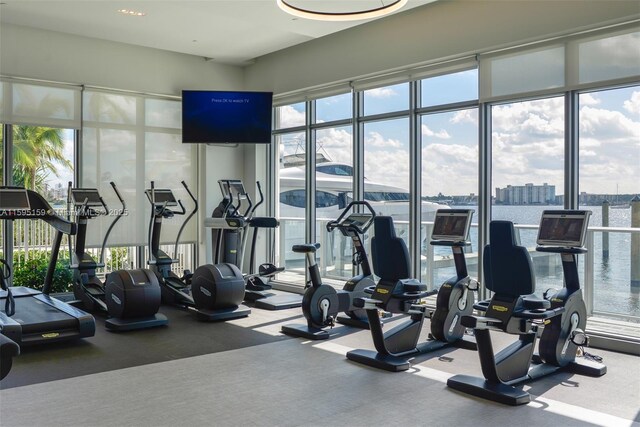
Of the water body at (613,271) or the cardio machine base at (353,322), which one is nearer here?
the water body at (613,271)

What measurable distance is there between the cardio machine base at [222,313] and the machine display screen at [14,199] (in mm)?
2271

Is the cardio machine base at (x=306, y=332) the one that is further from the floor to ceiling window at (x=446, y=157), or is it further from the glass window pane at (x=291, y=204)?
the glass window pane at (x=291, y=204)

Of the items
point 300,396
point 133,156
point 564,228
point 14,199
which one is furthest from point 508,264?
point 133,156

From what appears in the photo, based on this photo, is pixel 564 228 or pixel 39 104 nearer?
pixel 564 228

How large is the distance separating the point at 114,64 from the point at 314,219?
3.88 metres

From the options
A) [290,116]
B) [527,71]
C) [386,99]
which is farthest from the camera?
[290,116]

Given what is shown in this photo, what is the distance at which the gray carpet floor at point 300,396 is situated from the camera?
370cm

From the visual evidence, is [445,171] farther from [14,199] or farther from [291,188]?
[14,199]

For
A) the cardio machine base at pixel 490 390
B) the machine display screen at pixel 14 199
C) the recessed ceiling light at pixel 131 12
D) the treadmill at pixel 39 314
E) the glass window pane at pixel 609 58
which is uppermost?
the recessed ceiling light at pixel 131 12

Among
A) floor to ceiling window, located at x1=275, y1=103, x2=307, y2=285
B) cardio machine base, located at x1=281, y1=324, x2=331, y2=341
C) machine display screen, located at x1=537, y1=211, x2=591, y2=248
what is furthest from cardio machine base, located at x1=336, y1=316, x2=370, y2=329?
floor to ceiling window, located at x1=275, y1=103, x2=307, y2=285

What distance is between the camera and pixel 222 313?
678cm

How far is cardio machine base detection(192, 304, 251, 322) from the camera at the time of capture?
668cm

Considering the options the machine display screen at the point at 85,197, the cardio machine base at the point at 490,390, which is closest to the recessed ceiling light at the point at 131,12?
the machine display screen at the point at 85,197

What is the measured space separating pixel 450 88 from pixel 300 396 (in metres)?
4.50
